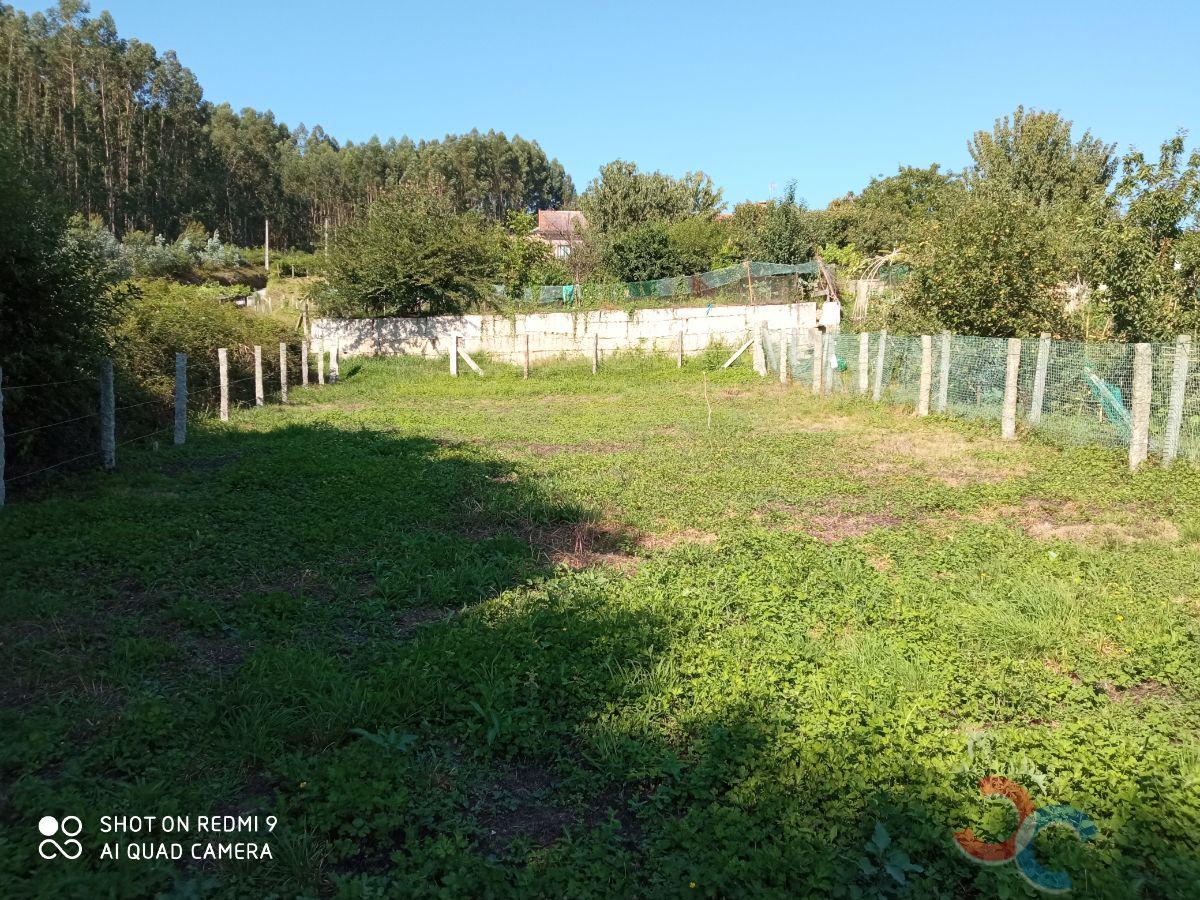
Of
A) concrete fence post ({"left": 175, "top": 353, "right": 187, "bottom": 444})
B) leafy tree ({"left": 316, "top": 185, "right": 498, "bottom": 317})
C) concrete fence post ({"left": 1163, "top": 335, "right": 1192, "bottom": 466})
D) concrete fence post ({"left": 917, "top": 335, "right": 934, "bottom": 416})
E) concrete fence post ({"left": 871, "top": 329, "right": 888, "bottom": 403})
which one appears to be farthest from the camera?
leafy tree ({"left": 316, "top": 185, "right": 498, "bottom": 317})

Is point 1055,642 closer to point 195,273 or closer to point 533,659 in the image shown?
point 533,659

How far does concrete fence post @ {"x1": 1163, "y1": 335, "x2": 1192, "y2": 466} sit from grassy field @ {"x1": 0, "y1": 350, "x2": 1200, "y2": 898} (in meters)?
0.69

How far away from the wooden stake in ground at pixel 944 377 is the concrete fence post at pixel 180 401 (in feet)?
38.0

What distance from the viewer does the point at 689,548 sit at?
20.4 feet

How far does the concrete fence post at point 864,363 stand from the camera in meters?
15.4

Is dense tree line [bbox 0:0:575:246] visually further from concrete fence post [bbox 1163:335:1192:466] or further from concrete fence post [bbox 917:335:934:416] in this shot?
concrete fence post [bbox 1163:335:1192:466]

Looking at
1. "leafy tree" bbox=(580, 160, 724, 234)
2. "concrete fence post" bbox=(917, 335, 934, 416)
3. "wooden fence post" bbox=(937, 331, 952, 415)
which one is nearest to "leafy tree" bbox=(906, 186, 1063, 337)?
"concrete fence post" bbox=(917, 335, 934, 416)

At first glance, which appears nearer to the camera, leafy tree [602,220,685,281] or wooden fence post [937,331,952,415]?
wooden fence post [937,331,952,415]

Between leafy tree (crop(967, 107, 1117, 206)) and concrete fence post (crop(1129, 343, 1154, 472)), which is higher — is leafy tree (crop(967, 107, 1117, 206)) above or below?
above

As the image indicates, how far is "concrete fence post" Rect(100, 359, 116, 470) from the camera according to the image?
846 centimetres

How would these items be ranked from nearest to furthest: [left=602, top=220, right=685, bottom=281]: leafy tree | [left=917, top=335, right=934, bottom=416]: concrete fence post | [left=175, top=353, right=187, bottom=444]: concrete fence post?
[left=175, top=353, right=187, bottom=444]: concrete fence post → [left=917, top=335, right=934, bottom=416]: concrete fence post → [left=602, top=220, right=685, bottom=281]: leafy tree

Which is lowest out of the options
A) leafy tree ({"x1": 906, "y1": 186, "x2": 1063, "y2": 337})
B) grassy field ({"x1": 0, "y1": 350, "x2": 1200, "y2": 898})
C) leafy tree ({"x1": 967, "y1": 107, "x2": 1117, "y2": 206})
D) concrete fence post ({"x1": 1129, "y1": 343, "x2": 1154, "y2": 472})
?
grassy field ({"x1": 0, "y1": 350, "x2": 1200, "y2": 898})

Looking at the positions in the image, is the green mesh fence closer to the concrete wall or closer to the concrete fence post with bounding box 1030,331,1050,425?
the concrete fence post with bounding box 1030,331,1050,425

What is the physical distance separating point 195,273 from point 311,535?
120 feet
